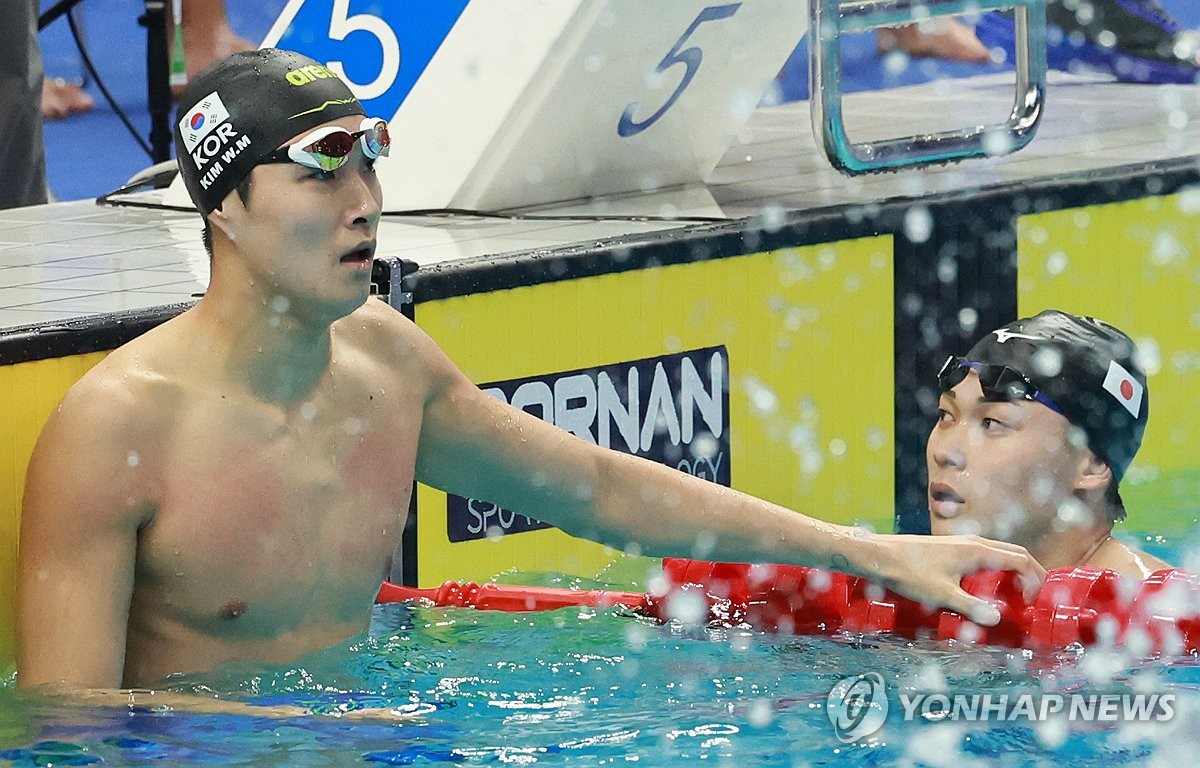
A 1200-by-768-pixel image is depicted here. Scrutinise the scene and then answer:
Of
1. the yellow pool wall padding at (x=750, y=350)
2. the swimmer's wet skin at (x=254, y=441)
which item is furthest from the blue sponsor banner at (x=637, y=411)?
the swimmer's wet skin at (x=254, y=441)

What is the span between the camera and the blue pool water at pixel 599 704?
2646 mm

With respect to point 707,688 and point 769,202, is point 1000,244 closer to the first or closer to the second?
point 769,202

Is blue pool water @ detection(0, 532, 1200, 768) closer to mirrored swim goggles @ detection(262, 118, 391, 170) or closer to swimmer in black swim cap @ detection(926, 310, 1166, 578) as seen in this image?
swimmer in black swim cap @ detection(926, 310, 1166, 578)

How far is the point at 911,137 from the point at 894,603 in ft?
5.57

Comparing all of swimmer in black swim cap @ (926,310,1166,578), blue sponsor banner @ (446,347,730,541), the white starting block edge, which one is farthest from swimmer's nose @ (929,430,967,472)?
the white starting block edge

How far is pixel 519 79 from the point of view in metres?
4.62

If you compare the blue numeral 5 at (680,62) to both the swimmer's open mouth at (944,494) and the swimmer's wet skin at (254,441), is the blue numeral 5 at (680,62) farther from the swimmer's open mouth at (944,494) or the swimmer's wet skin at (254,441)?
the swimmer's wet skin at (254,441)

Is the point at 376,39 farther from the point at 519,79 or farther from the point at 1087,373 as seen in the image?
the point at 1087,373

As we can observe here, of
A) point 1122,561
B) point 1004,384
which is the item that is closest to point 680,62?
point 1004,384

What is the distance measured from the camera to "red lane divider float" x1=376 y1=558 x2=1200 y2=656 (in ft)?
10.2

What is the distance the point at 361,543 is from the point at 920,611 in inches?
34.0

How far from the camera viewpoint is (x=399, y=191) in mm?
4809

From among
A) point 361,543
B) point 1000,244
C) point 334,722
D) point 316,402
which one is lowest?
point 334,722

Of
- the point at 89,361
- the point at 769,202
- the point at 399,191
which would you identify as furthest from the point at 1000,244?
the point at 89,361
